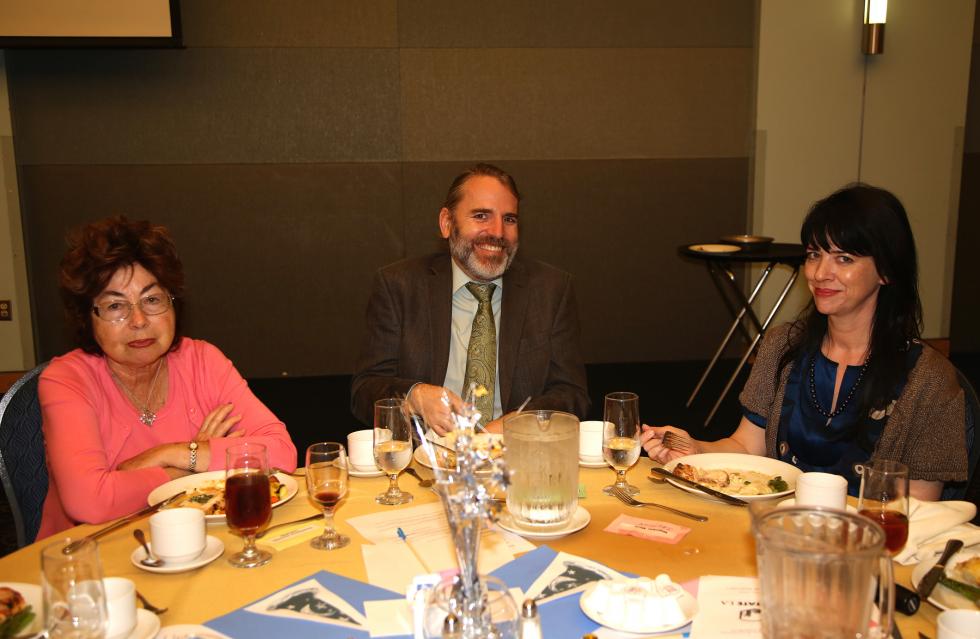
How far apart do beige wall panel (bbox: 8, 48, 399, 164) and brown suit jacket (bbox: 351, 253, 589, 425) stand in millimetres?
3163

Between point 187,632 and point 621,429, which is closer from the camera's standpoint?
point 187,632

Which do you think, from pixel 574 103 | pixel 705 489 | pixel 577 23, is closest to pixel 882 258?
pixel 705 489

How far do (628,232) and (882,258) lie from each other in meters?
4.03

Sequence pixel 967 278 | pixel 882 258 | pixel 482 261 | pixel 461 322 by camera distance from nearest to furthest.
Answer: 1. pixel 882 258
2. pixel 482 261
3. pixel 461 322
4. pixel 967 278

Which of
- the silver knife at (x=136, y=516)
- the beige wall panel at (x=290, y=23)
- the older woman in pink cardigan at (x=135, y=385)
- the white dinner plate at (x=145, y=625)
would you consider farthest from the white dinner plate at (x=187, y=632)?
the beige wall panel at (x=290, y=23)

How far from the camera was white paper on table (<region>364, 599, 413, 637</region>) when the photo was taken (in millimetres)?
1271

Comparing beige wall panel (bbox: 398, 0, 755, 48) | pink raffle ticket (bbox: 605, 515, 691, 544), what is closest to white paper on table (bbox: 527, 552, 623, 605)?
pink raffle ticket (bbox: 605, 515, 691, 544)

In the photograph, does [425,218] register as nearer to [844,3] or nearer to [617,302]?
[617,302]

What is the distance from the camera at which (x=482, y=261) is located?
9.38 ft

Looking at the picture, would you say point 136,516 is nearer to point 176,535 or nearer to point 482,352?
point 176,535

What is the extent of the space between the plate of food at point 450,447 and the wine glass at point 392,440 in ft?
0.18

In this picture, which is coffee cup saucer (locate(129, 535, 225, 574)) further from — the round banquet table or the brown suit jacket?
the brown suit jacket

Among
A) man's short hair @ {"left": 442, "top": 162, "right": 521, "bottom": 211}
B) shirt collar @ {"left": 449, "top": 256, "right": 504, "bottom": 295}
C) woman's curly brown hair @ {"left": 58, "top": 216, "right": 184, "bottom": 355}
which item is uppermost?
man's short hair @ {"left": 442, "top": 162, "right": 521, "bottom": 211}

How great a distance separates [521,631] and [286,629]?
402 mm
